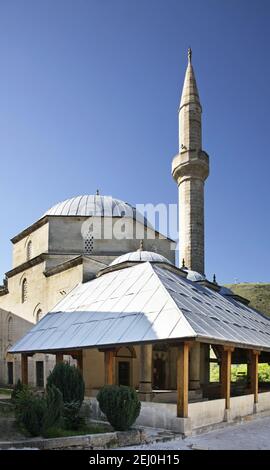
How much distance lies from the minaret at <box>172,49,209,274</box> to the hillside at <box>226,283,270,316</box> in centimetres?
3915

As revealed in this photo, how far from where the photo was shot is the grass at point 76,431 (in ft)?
32.0

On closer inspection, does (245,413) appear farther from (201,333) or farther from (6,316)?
(6,316)

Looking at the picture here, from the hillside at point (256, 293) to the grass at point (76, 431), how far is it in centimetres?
5412

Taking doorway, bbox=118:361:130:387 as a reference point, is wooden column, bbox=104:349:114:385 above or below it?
above

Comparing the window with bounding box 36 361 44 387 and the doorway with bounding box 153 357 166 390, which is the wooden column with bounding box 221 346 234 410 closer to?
the doorway with bounding box 153 357 166 390

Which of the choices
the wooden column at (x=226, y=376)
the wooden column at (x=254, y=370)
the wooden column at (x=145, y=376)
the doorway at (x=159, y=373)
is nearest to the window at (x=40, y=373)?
the doorway at (x=159, y=373)

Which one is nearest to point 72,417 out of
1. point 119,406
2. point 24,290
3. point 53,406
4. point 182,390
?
point 53,406

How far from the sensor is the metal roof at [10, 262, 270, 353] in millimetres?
12078

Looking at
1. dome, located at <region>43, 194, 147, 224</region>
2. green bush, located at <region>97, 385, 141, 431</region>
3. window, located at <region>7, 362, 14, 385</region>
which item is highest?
dome, located at <region>43, 194, 147, 224</region>

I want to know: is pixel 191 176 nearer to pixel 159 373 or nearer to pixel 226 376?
pixel 159 373

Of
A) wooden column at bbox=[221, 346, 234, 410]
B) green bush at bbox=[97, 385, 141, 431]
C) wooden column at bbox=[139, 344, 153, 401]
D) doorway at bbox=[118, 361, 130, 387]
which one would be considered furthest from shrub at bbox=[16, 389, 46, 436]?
doorway at bbox=[118, 361, 130, 387]

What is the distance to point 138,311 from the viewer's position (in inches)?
530

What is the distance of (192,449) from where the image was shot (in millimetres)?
9484

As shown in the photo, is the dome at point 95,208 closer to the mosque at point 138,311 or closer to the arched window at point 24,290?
the mosque at point 138,311
